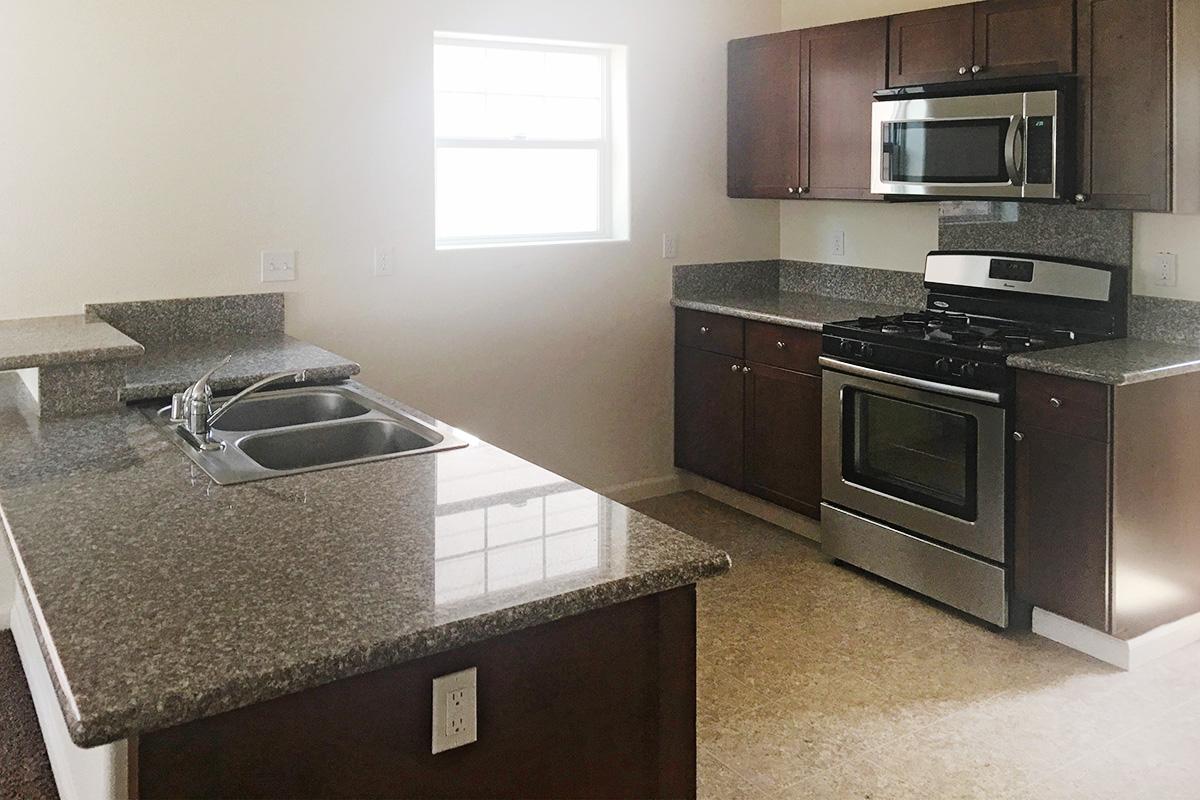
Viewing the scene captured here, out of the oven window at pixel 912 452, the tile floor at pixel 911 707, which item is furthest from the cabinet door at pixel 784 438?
the tile floor at pixel 911 707

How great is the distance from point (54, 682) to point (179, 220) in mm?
2656

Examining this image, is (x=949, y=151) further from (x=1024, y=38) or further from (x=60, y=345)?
(x=60, y=345)

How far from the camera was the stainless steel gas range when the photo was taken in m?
3.48

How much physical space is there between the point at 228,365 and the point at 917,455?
2.22 meters

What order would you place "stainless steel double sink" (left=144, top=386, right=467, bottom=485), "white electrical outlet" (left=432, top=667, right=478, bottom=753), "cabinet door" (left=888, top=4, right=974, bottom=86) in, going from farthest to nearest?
"cabinet door" (left=888, top=4, right=974, bottom=86), "stainless steel double sink" (left=144, top=386, right=467, bottom=485), "white electrical outlet" (left=432, top=667, right=478, bottom=753)

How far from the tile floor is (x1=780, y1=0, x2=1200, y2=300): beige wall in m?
1.27

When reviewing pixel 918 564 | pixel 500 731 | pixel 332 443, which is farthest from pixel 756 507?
pixel 500 731

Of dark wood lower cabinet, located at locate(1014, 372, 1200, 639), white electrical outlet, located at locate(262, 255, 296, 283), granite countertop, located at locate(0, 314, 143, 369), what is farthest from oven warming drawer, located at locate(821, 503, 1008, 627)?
granite countertop, located at locate(0, 314, 143, 369)

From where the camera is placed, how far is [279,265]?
12.8 ft

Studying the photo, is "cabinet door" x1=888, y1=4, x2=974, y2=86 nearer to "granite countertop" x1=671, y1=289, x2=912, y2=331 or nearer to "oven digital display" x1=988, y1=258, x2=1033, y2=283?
"oven digital display" x1=988, y1=258, x2=1033, y2=283

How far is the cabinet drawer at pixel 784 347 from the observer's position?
4180 mm

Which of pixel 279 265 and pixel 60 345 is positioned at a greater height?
pixel 279 265

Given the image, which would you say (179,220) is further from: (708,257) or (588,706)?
(588,706)

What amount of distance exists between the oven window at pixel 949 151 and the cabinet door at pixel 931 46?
7.5 inches
